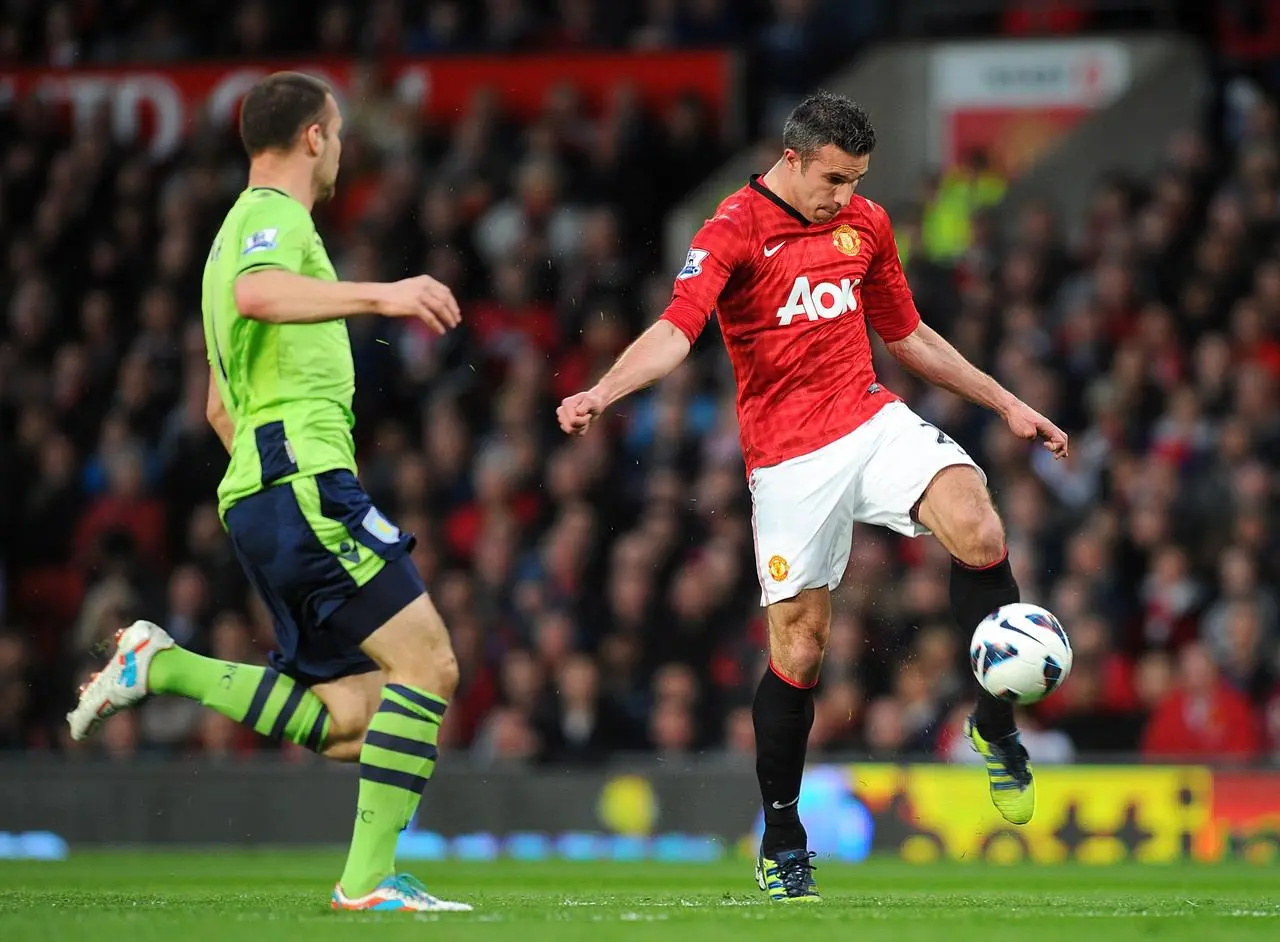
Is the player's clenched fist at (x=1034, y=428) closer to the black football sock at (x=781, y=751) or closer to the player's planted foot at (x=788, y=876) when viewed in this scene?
the black football sock at (x=781, y=751)

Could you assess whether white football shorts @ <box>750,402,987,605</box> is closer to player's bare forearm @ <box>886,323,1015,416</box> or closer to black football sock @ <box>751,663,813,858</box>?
black football sock @ <box>751,663,813,858</box>

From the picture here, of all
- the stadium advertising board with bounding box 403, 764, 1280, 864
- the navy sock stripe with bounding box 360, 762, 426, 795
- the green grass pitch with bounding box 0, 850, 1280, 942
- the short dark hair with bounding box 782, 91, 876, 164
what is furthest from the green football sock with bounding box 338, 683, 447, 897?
the stadium advertising board with bounding box 403, 764, 1280, 864

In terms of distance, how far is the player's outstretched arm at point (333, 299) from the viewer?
573 centimetres

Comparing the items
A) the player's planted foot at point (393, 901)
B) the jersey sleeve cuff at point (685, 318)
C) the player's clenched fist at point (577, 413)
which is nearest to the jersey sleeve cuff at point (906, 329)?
the jersey sleeve cuff at point (685, 318)

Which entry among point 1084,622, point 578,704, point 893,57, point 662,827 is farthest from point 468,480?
point 893,57

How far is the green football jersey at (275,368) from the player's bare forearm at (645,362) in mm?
764

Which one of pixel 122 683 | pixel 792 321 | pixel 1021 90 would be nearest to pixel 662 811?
pixel 792 321

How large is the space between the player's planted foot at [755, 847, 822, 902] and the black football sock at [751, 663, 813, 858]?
0.03 metres

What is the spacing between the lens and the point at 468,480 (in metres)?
13.7

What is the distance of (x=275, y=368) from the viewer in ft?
20.4

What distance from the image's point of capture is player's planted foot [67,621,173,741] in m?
6.77

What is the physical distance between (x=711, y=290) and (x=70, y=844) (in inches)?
265

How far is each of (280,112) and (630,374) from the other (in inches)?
51.3

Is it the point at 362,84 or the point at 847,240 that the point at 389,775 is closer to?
the point at 847,240
